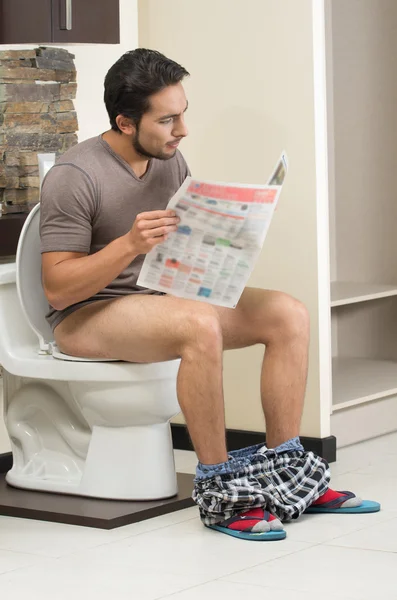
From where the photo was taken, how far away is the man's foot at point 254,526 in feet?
7.83

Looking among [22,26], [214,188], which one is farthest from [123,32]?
[214,188]

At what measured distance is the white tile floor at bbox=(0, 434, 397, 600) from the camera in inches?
81.4

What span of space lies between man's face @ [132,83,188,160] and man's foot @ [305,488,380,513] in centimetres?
84

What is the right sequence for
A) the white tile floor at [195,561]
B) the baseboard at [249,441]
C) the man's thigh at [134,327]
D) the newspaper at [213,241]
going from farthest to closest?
the baseboard at [249,441], the man's thigh at [134,327], the newspaper at [213,241], the white tile floor at [195,561]

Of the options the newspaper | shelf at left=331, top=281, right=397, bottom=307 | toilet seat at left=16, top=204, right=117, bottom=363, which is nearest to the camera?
the newspaper

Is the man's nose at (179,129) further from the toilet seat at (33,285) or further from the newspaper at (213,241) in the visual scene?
the toilet seat at (33,285)

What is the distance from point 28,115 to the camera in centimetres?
304

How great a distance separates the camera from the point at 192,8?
3266 mm

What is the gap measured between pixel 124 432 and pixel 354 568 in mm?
707

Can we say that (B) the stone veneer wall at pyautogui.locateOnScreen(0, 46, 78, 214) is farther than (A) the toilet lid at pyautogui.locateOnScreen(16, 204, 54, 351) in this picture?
Yes

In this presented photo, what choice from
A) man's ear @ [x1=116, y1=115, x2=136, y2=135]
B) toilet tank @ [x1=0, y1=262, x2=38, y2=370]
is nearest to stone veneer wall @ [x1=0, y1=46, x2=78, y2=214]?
toilet tank @ [x1=0, y1=262, x2=38, y2=370]

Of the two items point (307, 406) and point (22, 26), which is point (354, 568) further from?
point (22, 26)

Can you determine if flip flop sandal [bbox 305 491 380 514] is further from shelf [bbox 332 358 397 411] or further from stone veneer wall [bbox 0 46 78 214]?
stone veneer wall [bbox 0 46 78 214]

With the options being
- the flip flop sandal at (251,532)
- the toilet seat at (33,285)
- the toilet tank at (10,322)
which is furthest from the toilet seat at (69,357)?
the flip flop sandal at (251,532)
